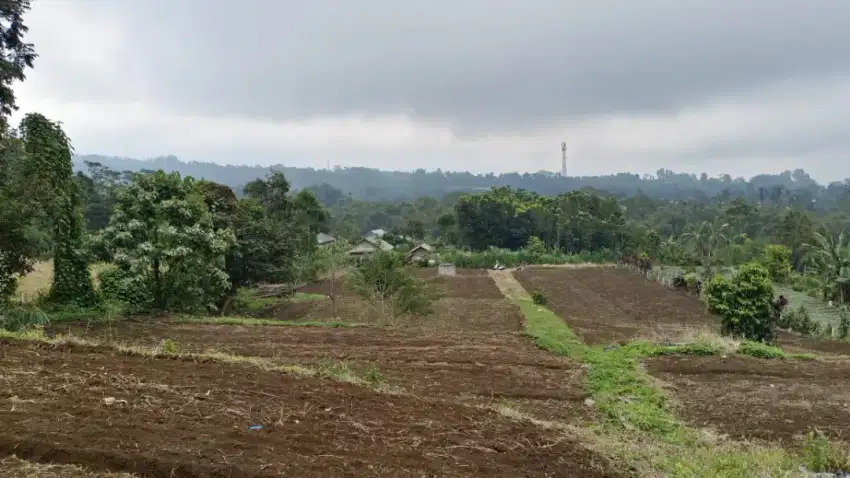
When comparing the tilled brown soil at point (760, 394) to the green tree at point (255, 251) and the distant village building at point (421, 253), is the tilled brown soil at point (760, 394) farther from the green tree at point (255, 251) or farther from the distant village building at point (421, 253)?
the distant village building at point (421, 253)

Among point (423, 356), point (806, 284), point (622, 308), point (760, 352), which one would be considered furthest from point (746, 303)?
point (806, 284)

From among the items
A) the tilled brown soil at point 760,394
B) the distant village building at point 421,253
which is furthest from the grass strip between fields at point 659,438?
the distant village building at point 421,253

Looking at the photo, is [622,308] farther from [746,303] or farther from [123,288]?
[123,288]

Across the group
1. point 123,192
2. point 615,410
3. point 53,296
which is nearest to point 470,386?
point 615,410

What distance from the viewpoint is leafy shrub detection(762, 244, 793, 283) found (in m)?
37.3

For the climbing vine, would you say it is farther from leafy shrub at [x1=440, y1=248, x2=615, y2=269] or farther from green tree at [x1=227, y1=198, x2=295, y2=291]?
leafy shrub at [x1=440, y1=248, x2=615, y2=269]

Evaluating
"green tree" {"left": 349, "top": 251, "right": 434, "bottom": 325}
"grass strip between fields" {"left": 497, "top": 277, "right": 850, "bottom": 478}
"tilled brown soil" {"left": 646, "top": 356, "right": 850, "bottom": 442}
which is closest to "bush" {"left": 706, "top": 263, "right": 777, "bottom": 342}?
"grass strip between fields" {"left": 497, "top": 277, "right": 850, "bottom": 478}

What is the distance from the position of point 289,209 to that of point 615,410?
31.6 metres

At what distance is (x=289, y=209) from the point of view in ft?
122

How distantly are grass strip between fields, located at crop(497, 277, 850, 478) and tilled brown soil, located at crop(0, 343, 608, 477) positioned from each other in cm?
86

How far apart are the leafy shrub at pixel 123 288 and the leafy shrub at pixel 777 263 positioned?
37.6m

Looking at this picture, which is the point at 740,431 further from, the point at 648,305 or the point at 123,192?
the point at 648,305

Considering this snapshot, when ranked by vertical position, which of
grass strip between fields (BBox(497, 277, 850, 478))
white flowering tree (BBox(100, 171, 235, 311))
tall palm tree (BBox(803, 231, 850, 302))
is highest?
white flowering tree (BBox(100, 171, 235, 311))

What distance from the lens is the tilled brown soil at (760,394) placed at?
7965 mm
